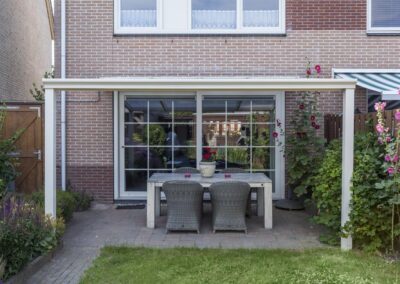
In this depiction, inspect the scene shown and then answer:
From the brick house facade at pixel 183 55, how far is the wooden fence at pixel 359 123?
752 millimetres

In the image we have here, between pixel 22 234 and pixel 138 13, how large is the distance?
246 inches

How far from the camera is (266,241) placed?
6.68 metres

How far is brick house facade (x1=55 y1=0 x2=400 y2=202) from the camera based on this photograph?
961cm

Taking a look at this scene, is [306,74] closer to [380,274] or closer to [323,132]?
[323,132]

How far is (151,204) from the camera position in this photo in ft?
24.1

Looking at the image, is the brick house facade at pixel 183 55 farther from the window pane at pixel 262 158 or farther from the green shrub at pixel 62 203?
the green shrub at pixel 62 203

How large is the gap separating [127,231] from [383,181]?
4.05 meters

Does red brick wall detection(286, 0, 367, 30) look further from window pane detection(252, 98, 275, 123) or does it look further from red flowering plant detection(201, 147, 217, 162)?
red flowering plant detection(201, 147, 217, 162)

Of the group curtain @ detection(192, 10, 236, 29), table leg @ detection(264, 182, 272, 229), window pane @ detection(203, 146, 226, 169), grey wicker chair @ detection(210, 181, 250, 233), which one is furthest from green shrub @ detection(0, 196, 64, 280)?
curtain @ detection(192, 10, 236, 29)

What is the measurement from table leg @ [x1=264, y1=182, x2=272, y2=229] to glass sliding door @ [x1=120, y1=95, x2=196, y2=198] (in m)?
2.80

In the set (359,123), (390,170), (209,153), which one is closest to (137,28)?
(209,153)

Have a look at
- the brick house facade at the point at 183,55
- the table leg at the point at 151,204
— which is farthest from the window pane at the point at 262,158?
the table leg at the point at 151,204

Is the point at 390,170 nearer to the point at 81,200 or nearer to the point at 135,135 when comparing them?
the point at 135,135

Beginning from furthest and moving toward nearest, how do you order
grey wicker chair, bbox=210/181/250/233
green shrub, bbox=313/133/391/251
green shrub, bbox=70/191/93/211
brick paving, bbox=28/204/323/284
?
green shrub, bbox=70/191/93/211 → grey wicker chair, bbox=210/181/250/233 → green shrub, bbox=313/133/391/251 → brick paving, bbox=28/204/323/284
